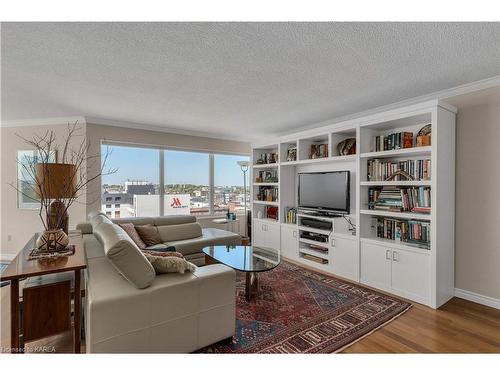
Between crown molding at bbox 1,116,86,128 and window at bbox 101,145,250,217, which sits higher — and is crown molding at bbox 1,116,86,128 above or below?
above

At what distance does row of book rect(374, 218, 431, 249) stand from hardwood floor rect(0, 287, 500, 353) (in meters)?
0.70

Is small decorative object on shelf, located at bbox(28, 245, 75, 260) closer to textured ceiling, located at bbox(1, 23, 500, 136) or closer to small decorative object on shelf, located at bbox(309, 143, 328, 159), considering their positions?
textured ceiling, located at bbox(1, 23, 500, 136)

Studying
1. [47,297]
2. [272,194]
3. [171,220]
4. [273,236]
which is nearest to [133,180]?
[171,220]

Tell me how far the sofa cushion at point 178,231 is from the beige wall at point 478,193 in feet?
11.5

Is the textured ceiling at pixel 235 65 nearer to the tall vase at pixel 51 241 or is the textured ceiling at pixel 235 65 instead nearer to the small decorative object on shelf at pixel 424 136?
the small decorative object on shelf at pixel 424 136

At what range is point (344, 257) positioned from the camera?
3.50 metres

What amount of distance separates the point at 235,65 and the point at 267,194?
3072 millimetres

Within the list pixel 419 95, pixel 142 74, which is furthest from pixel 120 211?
pixel 419 95

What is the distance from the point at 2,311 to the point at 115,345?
1.89 m

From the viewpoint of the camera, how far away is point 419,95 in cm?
314

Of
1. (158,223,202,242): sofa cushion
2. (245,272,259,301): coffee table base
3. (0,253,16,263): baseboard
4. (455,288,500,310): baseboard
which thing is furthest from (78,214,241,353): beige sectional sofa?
(0,253,16,263): baseboard

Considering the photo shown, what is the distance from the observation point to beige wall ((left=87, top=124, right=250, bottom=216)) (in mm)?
4332

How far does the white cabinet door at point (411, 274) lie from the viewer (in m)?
2.70
